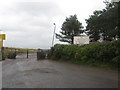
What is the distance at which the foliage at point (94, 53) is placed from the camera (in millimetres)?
11055

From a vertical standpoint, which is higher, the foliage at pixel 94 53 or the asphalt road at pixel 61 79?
the foliage at pixel 94 53

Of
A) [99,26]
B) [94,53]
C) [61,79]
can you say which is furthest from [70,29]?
[61,79]

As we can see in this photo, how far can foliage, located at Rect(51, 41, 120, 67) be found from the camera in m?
11.1

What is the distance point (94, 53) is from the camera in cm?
1301

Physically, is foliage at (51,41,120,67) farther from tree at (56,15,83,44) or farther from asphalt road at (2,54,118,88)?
tree at (56,15,83,44)

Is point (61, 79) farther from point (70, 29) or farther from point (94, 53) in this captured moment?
point (70, 29)

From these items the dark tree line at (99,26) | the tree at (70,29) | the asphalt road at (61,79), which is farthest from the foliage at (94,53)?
the tree at (70,29)

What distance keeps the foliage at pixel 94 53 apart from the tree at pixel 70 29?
2150cm

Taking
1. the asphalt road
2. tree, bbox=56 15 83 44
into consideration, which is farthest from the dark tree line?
the asphalt road

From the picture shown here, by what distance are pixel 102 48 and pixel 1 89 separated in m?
8.31

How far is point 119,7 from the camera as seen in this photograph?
607 inches

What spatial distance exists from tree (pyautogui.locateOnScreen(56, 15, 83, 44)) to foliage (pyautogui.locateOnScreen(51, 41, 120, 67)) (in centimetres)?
2150

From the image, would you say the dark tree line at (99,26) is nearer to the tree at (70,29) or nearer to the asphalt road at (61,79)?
the tree at (70,29)

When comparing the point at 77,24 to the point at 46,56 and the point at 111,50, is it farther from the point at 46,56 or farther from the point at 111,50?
the point at 111,50
